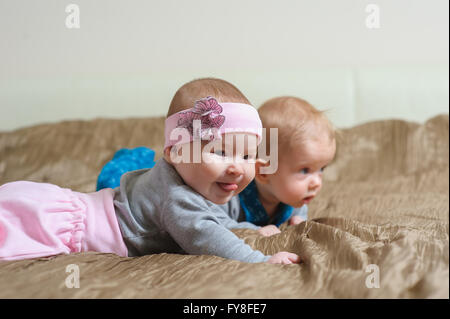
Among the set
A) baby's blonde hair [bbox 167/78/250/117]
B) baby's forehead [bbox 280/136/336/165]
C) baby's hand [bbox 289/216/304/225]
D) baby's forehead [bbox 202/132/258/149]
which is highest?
baby's blonde hair [bbox 167/78/250/117]

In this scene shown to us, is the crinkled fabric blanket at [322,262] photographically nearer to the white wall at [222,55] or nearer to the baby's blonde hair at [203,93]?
the baby's blonde hair at [203,93]

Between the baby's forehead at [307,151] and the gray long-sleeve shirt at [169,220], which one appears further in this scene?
the baby's forehead at [307,151]

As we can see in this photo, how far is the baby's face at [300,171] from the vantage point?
1.26 metres

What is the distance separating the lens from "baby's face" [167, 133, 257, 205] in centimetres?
95

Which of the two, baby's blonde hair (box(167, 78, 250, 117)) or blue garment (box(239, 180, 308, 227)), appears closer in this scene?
baby's blonde hair (box(167, 78, 250, 117))

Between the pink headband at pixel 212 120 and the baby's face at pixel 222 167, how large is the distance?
0.05 ft

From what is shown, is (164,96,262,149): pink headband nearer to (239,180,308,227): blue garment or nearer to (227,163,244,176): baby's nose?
(227,163,244,176): baby's nose

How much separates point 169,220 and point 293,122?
50 centimetres

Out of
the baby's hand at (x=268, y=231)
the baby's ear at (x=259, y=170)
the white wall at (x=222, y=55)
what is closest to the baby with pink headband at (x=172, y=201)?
the baby's hand at (x=268, y=231)

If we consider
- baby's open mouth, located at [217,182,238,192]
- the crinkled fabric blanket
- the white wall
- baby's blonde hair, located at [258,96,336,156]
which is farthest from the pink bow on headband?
the white wall

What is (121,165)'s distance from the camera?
1.34 m

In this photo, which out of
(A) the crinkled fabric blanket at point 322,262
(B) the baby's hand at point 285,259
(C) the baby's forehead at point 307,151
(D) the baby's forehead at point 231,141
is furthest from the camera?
(C) the baby's forehead at point 307,151

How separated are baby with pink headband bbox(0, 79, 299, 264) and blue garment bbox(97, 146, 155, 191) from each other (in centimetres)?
25

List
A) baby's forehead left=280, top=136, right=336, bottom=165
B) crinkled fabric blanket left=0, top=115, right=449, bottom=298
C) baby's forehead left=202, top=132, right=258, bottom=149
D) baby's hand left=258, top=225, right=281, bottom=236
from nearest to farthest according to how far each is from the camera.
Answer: crinkled fabric blanket left=0, top=115, right=449, bottom=298, baby's forehead left=202, top=132, right=258, bottom=149, baby's hand left=258, top=225, right=281, bottom=236, baby's forehead left=280, top=136, right=336, bottom=165
